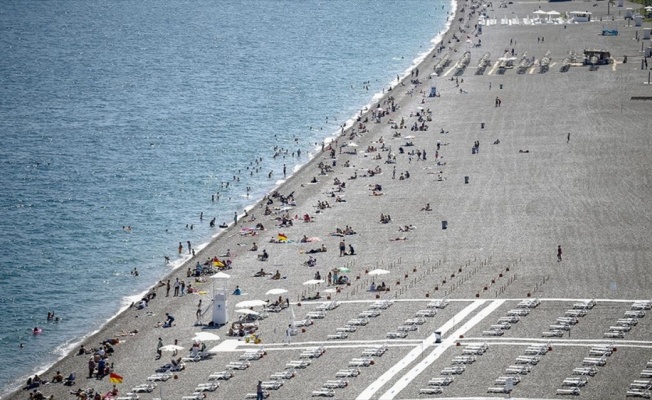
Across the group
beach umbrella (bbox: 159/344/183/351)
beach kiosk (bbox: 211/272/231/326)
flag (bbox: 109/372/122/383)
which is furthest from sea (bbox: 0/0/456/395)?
beach kiosk (bbox: 211/272/231/326)

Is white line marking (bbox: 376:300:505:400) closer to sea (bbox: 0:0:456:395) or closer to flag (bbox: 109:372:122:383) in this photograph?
flag (bbox: 109:372:122:383)

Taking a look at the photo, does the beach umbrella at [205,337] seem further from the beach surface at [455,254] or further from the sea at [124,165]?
the sea at [124,165]

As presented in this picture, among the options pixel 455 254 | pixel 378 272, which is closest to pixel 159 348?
pixel 378 272

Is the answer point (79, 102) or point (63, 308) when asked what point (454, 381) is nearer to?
point (63, 308)

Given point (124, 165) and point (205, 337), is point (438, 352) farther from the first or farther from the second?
point (124, 165)

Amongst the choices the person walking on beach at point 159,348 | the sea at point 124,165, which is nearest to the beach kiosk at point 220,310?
the person walking on beach at point 159,348

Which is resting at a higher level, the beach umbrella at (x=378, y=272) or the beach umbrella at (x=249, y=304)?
the beach umbrella at (x=378, y=272)
